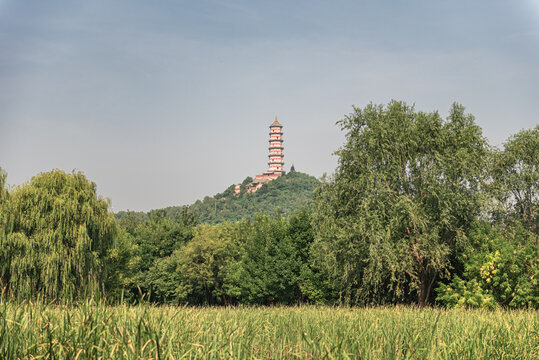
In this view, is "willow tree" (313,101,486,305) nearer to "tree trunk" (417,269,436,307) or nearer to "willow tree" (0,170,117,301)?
"tree trunk" (417,269,436,307)

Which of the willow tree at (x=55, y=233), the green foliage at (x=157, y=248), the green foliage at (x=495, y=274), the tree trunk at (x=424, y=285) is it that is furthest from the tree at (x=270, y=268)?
the green foliage at (x=495, y=274)

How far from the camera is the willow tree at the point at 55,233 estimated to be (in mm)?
27625

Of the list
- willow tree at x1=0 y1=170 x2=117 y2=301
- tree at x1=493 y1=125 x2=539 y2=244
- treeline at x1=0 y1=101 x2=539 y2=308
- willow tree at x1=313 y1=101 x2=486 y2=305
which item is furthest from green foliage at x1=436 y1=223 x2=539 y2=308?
willow tree at x1=0 y1=170 x2=117 y2=301

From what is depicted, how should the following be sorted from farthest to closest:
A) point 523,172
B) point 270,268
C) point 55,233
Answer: point 270,268
point 523,172
point 55,233

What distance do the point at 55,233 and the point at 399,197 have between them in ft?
66.6

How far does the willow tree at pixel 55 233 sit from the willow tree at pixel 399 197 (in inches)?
567

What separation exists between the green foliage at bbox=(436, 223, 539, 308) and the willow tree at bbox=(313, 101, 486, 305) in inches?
49.8

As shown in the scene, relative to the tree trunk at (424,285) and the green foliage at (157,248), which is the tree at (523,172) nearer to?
the tree trunk at (424,285)

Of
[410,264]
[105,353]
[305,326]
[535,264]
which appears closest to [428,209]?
[410,264]

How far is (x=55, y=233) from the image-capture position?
2878 centimetres

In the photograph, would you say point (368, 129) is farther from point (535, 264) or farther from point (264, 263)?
point (264, 263)

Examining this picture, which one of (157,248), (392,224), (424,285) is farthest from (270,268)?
(157,248)

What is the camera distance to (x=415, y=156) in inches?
1101

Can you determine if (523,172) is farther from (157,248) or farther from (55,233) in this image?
(157,248)
